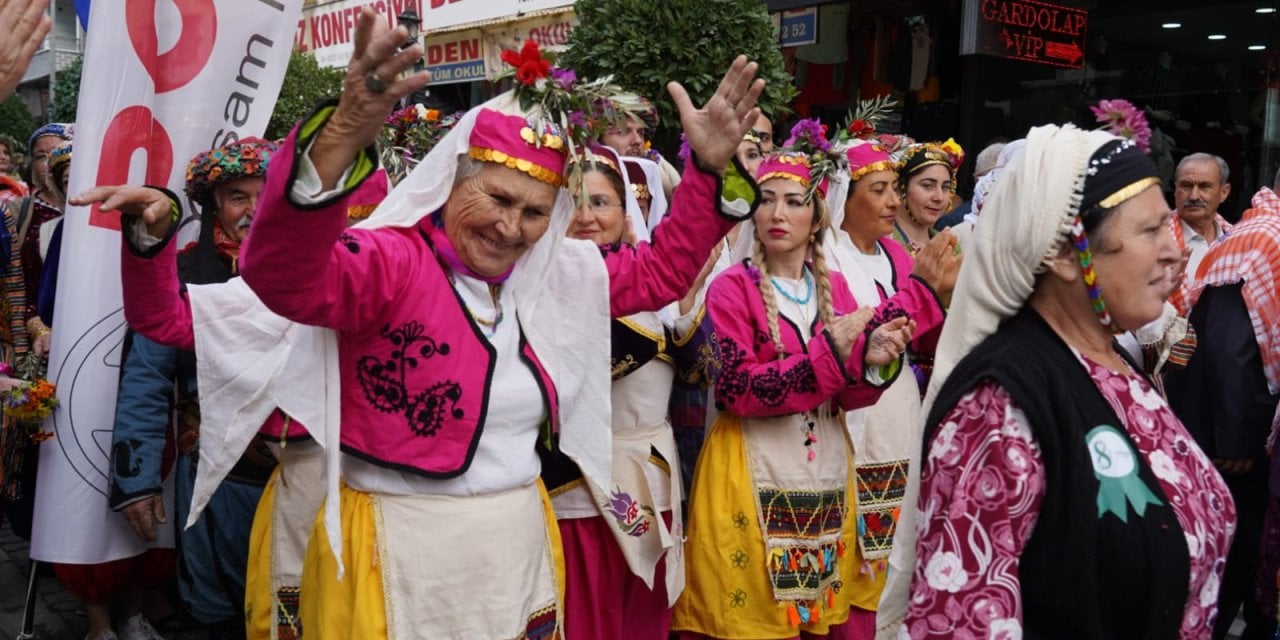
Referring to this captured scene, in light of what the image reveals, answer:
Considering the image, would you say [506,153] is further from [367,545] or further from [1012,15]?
[1012,15]

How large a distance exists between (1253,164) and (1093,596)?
773 centimetres

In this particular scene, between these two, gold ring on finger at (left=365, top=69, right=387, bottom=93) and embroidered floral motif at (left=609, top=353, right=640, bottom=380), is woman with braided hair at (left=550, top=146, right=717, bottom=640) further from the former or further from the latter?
gold ring on finger at (left=365, top=69, right=387, bottom=93)

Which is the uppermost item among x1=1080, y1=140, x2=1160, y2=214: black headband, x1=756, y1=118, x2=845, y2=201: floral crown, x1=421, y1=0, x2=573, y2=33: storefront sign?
x1=421, y1=0, x2=573, y2=33: storefront sign

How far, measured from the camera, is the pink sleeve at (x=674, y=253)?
113 inches

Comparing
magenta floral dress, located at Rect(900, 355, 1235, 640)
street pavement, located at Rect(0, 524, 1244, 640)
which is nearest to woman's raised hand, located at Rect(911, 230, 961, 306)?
magenta floral dress, located at Rect(900, 355, 1235, 640)

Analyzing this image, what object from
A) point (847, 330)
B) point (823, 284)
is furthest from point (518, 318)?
point (823, 284)

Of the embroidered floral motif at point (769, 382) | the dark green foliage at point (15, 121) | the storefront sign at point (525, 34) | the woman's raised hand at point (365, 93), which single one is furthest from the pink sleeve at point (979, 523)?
the dark green foliage at point (15, 121)

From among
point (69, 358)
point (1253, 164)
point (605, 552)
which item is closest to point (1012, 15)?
point (1253, 164)

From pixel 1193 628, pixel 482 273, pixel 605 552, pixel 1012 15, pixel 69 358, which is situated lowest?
pixel 605 552

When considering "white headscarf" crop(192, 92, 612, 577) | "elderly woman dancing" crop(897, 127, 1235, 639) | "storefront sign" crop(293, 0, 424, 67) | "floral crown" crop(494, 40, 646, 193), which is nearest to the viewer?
"elderly woman dancing" crop(897, 127, 1235, 639)

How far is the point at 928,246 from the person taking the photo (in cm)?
339

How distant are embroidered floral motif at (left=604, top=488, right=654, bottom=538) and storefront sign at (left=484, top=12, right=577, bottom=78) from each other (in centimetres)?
868

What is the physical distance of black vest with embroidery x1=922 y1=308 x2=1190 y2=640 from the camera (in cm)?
201

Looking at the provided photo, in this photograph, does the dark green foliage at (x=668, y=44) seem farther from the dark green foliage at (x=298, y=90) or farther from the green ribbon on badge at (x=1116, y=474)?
the dark green foliage at (x=298, y=90)
